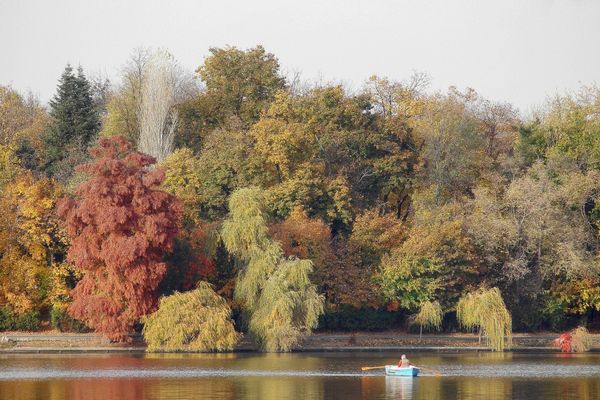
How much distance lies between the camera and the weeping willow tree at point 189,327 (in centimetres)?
6228

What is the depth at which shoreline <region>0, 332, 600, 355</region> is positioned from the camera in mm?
65500

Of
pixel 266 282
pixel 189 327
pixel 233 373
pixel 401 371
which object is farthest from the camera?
pixel 266 282

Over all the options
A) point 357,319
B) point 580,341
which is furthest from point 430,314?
point 580,341

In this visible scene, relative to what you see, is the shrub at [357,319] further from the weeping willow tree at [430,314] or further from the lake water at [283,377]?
the lake water at [283,377]

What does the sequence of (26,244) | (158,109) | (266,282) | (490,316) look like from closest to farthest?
(266,282) → (490,316) → (26,244) → (158,109)

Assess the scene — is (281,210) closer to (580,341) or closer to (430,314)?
(430,314)

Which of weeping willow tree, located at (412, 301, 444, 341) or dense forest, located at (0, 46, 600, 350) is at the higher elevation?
dense forest, located at (0, 46, 600, 350)

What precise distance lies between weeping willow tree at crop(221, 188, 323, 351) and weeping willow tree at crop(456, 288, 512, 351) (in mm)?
9186

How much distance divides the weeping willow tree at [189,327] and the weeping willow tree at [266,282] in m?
2.02

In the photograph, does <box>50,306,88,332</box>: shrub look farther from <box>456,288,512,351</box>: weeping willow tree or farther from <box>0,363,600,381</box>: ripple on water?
<box>456,288,512,351</box>: weeping willow tree

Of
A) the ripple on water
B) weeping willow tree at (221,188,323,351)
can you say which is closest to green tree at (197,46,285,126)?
weeping willow tree at (221,188,323,351)

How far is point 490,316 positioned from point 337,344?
9.29m

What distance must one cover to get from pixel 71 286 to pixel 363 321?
18198 mm

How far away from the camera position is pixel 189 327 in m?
62.3
